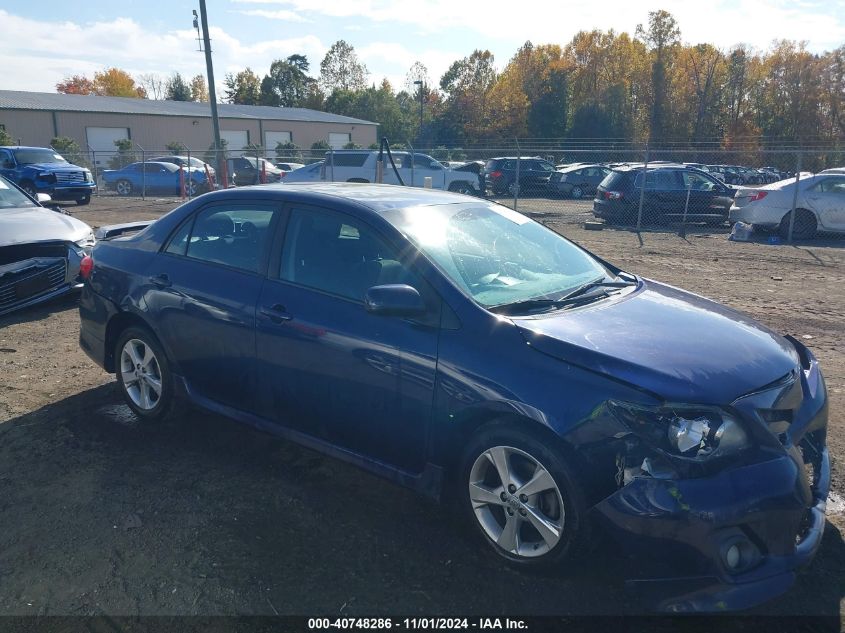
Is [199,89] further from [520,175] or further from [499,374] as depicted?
[499,374]

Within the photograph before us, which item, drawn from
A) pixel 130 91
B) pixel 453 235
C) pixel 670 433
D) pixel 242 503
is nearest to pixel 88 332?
pixel 242 503

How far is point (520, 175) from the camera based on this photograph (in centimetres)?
2700

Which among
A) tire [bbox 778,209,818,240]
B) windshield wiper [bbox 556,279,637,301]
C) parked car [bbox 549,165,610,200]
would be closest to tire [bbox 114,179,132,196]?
parked car [bbox 549,165,610,200]

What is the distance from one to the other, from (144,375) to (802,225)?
13647 millimetres

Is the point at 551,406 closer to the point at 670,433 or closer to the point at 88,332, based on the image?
the point at 670,433

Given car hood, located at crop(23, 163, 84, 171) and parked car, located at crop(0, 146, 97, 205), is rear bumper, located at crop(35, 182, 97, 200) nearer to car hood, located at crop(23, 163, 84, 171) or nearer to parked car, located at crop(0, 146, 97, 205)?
parked car, located at crop(0, 146, 97, 205)

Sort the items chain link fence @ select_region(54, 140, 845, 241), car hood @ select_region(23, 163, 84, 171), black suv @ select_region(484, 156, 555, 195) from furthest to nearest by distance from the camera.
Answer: black suv @ select_region(484, 156, 555, 195) → car hood @ select_region(23, 163, 84, 171) → chain link fence @ select_region(54, 140, 845, 241)

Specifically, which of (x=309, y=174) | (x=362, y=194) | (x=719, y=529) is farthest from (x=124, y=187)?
(x=719, y=529)

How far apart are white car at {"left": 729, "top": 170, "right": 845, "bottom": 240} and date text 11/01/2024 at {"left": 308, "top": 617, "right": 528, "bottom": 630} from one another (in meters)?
13.6

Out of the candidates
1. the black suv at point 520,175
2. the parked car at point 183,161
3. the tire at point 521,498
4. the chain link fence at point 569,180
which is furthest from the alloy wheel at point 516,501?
the parked car at point 183,161

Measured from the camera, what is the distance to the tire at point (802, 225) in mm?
13984

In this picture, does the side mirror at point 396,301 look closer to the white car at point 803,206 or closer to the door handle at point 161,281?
the door handle at point 161,281

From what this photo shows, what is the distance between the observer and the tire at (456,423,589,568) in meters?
2.80

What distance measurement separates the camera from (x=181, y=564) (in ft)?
10.3
